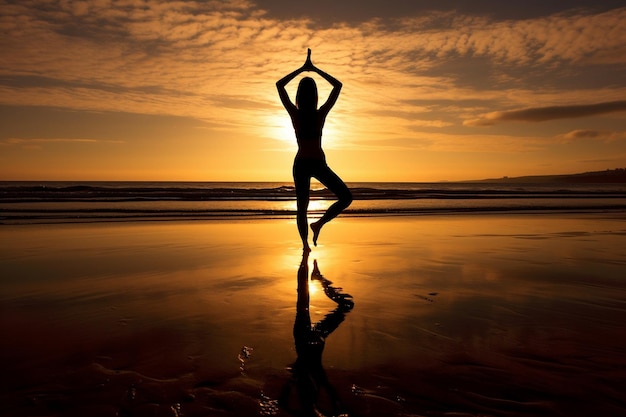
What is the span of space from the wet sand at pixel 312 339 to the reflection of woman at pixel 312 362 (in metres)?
0.02

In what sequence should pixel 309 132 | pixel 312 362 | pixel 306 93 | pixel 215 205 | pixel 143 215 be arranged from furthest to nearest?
pixel 215 205 < pixel 143 215 < pixel 309 132 < pixel 306 93 < pixel 312 362

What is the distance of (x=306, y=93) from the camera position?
6285 mm

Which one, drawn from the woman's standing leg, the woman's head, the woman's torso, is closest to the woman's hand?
the woman's head

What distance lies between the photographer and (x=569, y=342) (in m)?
3.13

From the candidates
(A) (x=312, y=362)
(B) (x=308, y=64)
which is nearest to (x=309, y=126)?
(B) (x=308, y=64)

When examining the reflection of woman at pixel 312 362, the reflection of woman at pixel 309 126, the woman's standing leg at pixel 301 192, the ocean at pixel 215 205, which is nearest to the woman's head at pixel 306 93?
the reflection of woman at pixel 309 126

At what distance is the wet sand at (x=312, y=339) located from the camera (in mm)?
2277

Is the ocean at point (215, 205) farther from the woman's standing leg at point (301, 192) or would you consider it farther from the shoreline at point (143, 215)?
→ the woman's standing leg at point (301, 192)

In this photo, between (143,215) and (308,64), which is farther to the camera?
(143,215)

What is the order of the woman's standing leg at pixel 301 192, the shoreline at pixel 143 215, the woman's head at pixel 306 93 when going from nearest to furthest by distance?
the woman's head at pixel 306 93, the woman's standing leg at pixel 301 192, the shoreline at pixel 143 215

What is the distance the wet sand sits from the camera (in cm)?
228

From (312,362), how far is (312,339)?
424mm

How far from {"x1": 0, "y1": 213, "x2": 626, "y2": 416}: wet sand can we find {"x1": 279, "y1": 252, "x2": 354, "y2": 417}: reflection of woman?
0.05ft

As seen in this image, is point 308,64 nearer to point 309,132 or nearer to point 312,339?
point 309,132
